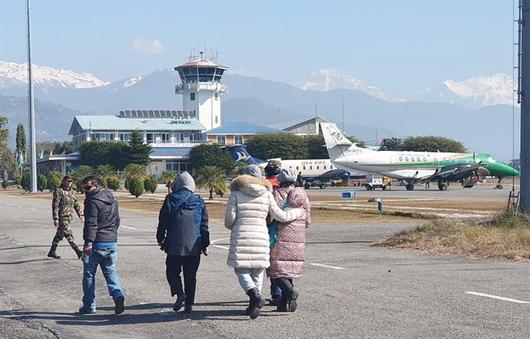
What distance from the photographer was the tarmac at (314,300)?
9.75 metres

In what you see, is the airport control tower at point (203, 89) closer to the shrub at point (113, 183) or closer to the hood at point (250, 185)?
the shrub at point (113, 183)

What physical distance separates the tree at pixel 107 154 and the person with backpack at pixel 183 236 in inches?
4524

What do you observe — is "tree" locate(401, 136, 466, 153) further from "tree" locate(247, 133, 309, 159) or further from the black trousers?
the black trousers

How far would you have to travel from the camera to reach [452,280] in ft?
44.7

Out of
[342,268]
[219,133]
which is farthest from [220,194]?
[219,133]

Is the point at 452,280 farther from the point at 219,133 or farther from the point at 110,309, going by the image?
the point at 219,133

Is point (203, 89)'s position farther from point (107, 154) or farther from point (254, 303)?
point (254, 303)

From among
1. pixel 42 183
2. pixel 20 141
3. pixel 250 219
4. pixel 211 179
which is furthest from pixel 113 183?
pixel 250 219

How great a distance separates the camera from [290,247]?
424 inches

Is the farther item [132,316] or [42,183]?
[42,183]

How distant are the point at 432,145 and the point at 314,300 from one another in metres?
131

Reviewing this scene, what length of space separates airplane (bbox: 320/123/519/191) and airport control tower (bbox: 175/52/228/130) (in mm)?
68933

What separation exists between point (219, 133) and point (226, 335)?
439 ft

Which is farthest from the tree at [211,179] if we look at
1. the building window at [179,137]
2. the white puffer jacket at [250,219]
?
the building window at [179,137]
